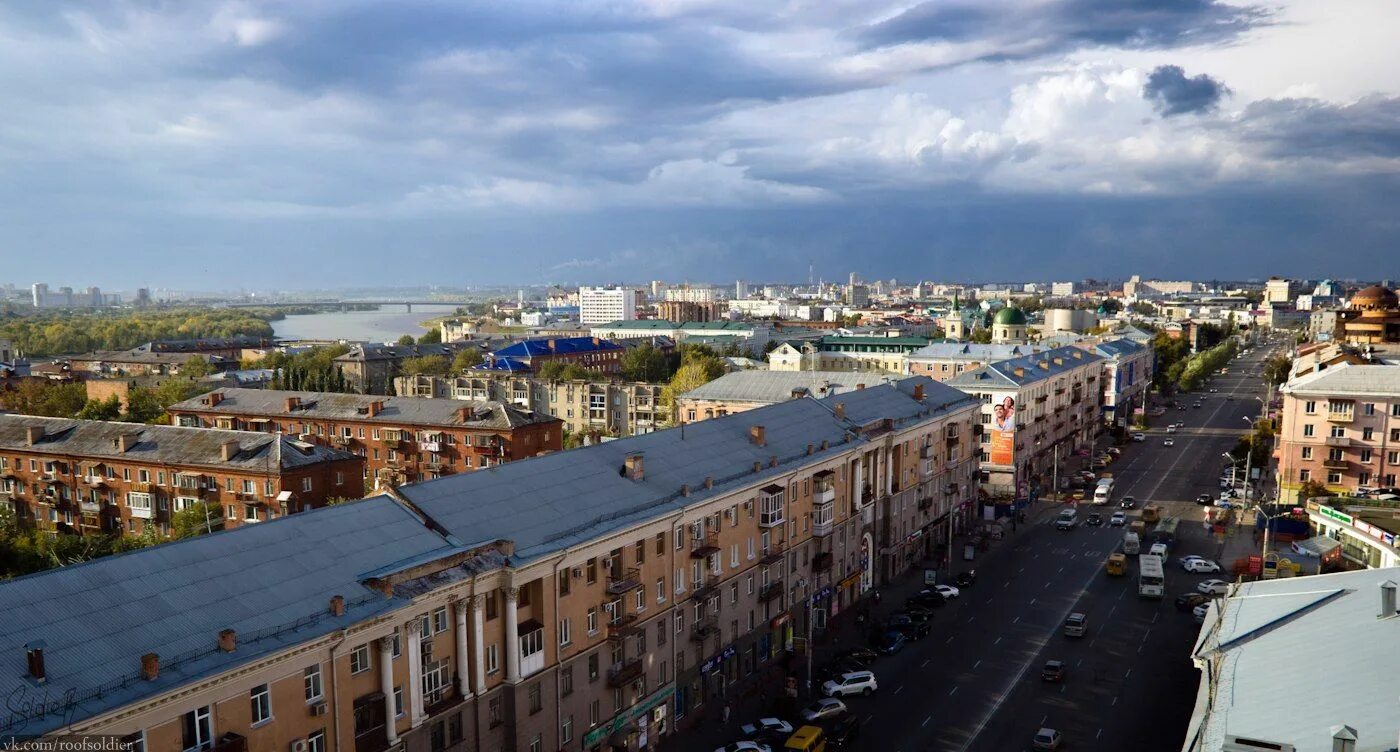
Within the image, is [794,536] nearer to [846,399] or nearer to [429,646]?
[846,399]

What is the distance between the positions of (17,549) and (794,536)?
30.3 metres

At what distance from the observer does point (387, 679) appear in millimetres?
20500

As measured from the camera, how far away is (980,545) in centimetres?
5169

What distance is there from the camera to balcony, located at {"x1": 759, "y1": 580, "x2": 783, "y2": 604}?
34.6 metres

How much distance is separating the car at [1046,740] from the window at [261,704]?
21462 mm

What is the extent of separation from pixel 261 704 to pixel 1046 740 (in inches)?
859

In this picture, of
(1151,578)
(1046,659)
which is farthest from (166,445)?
(1151,578)

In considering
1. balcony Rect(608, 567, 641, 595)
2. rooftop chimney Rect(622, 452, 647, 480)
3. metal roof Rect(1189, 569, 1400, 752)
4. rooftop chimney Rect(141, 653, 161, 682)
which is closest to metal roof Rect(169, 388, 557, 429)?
rooftop chimney Rect(622, 452, 647, 480)

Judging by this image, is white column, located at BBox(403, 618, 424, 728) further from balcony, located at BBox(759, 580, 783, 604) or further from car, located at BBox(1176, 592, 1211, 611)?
car, located at BBox(1176, 592, 1211, 611)

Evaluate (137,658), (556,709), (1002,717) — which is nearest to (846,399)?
(1002,717)

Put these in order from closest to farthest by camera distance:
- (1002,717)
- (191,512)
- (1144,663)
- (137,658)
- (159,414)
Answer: (137,658) → (1002,717) → (1144,663) → (191,512) → (159,414)

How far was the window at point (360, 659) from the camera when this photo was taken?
20.2m

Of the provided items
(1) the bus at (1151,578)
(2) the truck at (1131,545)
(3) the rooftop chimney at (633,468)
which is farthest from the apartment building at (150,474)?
(2) the truck at (1131,545)

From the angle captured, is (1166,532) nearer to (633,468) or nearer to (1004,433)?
(1004,433)
